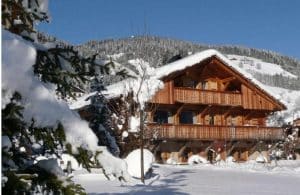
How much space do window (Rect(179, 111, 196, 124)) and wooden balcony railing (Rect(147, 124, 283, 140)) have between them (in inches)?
67.3

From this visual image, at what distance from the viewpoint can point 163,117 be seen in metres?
32.3

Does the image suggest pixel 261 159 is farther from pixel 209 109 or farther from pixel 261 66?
pixel 261 66

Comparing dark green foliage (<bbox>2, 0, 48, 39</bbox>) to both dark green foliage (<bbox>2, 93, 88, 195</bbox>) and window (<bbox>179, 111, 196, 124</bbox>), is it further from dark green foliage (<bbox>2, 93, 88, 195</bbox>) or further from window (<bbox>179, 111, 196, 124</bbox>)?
window (<bbox>179, 111, 196, 124</bbox>)

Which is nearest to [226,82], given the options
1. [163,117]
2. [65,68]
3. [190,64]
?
[190,64]

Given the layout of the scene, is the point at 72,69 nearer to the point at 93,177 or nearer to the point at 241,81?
the point at 93,177

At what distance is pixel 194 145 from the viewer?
32781 millimetres

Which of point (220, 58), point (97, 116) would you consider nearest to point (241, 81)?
point (220, 58)

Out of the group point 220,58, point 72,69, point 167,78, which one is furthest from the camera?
point 220,58

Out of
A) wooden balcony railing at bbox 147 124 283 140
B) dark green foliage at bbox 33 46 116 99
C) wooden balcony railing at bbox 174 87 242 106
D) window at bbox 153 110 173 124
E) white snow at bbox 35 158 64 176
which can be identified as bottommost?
white snow at bbox 35 158 64 176

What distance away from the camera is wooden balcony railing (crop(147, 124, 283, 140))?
29.8 metres

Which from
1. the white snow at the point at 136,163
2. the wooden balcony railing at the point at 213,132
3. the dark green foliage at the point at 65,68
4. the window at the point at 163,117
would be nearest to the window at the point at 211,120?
the wooden balcony railing at the point at 213,132

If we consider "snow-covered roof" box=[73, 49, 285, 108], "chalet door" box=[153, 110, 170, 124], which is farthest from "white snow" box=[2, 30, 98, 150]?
"chalet door" box=[153, 110, 170, 124]

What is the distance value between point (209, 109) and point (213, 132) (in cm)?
205

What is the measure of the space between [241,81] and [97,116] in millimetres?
13539
